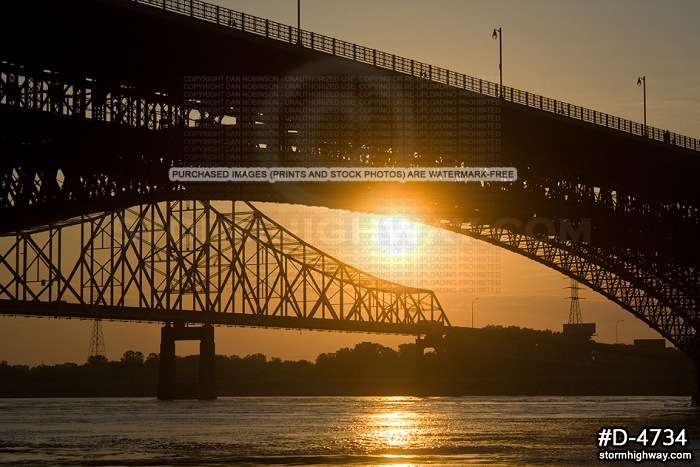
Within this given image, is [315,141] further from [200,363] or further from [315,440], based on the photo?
[200,363]

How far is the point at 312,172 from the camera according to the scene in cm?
Answer: 6619

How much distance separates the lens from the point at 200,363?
486 feet

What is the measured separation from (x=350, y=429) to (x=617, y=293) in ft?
158

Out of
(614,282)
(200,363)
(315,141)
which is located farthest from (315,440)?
(200,363)

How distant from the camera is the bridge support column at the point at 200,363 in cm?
14062

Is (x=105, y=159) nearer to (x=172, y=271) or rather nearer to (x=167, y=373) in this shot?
(x=172, y=271)

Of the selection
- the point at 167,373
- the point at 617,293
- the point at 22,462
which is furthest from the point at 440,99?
the point at 167,373

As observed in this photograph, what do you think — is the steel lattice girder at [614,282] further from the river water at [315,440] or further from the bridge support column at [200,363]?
the bridge support column at [200,363]

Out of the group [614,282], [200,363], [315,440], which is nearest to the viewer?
[315,440]

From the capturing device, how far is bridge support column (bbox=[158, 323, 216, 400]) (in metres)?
141

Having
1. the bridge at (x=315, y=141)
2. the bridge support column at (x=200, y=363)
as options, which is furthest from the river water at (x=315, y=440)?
the bridge support column at (x=200, y=363)

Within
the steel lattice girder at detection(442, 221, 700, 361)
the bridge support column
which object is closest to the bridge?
the steel lattice girder at detection(442, 221, 700, 361)

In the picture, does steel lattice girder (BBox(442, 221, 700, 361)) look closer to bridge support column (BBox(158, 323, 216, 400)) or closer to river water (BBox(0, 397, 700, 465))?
river water (BBox(0, 397, 700, 465))

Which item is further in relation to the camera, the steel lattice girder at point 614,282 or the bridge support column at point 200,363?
the bridge support column at point 200,363
